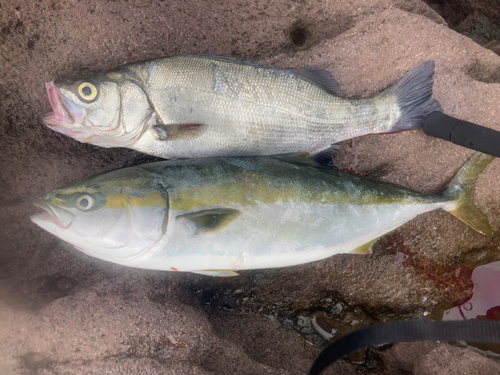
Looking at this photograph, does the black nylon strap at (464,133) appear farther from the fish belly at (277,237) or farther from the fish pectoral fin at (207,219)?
the fish pectoral fin at (207,219)

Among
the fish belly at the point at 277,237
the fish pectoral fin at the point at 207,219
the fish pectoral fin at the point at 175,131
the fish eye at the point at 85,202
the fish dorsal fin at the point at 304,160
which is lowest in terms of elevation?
the fish belly at the point at 277,237

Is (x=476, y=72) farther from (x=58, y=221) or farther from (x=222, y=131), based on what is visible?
(x=58, y=221)

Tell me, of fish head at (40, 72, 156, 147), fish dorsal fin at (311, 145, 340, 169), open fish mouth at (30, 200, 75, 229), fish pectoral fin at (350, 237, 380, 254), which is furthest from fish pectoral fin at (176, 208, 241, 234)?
fish pectoral fin at (350, 237, 380, 254)

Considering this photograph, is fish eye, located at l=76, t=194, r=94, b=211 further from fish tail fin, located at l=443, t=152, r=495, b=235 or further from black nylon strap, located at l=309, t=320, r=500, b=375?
fish tail fin, located at l=443, t=152, r=495, b=235

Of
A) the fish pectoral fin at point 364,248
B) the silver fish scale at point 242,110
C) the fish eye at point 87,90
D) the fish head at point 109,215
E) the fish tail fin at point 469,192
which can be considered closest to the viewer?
the fish head at point 109,215

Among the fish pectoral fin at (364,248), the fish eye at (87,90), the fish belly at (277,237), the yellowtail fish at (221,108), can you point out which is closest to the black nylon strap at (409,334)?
the fish pectoral fin at (364,248)

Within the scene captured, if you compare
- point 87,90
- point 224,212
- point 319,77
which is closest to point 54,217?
point 87,90
